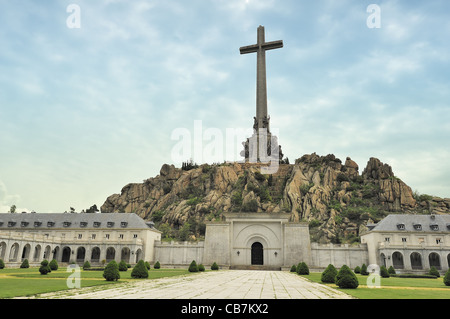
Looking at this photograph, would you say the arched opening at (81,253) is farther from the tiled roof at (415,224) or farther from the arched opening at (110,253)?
the tiled roof at (415,224)

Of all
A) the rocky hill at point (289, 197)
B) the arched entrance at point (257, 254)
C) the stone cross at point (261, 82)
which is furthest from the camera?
the stone cross at point (261, 82)

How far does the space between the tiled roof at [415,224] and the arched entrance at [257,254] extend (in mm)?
19070

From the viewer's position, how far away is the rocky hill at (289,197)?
76250 millimetres

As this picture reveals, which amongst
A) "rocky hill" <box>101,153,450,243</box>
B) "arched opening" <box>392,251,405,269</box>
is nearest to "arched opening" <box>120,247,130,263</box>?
"rocky hill" <box>101,153,450,243</box>

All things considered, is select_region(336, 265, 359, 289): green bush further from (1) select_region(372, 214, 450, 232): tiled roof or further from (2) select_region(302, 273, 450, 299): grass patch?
(1) select_region(372, 214, 450, 232): tiled roof

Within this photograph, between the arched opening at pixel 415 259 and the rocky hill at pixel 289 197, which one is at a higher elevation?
the rocky hill at pixel 289 197

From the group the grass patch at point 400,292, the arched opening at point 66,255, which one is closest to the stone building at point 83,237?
the arched opening at point 66,255

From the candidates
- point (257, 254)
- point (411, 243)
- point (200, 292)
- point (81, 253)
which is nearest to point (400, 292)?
point (200, 292)

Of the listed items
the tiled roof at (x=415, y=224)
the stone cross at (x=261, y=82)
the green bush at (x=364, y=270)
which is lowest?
the green bush at (x=364, y=270)

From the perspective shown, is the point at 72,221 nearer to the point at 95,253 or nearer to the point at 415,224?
the point at 95,253

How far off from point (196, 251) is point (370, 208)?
48.2 meters
